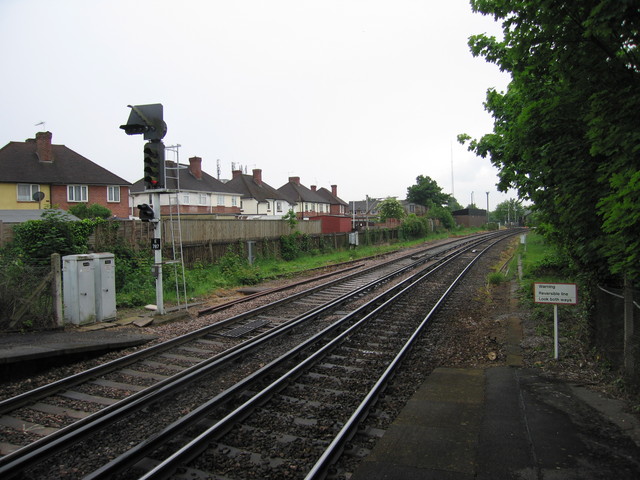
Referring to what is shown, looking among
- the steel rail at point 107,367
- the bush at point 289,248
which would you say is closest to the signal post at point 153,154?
the steel rail at point 107,367

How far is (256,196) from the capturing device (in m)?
59.9

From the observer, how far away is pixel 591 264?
7355 mm

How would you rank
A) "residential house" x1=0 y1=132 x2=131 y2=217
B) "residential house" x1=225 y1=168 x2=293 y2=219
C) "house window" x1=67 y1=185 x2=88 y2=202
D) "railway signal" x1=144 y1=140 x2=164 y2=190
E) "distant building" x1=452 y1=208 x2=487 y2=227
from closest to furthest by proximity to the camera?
"railway signal" x1=144 y1=140 x2=164 y2=190, "residential house" x1=0 y1=132 x2=131 y2=217, "house window" x1=67 y1=185 x2=88 y2=202, "residential house" x1=225 y1=168 x2=293 y2=219, "distant building" x1=452 y1=208 x2=487 y2=227

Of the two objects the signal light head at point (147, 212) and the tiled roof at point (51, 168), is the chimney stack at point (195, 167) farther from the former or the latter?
the signal light head at point (147, 212)

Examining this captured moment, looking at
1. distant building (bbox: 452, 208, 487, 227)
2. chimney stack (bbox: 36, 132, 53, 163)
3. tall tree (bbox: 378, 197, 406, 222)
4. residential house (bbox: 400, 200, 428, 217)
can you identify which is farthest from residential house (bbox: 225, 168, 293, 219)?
distant building (bbox: 452, 208, 487, 227)

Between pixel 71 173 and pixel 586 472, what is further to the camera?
pixel 71 173

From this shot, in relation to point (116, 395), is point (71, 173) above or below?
above

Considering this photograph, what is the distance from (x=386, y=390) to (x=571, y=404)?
2322mm

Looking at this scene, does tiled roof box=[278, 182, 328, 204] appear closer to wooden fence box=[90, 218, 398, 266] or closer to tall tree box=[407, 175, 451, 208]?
tall tree box=[407, 175, 451, 208]

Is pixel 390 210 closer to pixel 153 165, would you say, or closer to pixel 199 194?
pixel 199 194

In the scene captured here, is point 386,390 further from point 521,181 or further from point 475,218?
point 475,218

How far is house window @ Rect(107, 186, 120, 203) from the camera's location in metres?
37.2

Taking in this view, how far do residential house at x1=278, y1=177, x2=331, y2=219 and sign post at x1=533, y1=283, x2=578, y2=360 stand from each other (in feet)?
192

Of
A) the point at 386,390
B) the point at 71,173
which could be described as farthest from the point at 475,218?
the point at 386,390
